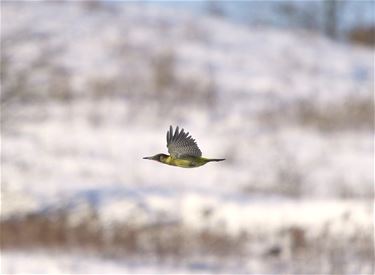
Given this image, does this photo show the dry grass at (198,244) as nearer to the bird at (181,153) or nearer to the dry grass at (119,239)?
the dry grass at (119,239)

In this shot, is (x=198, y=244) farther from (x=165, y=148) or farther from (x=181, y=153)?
(x=181, y=153)

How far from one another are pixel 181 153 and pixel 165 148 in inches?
66.2

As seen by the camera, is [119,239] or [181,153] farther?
[119,239]

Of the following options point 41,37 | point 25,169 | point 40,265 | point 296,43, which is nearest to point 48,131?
point 25,169

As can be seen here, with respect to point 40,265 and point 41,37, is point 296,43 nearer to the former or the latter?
point 41,37

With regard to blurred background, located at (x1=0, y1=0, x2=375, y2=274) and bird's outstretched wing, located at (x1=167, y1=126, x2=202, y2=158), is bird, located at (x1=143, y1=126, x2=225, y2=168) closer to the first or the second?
bird's outstretched wing, located at (x1=167, y1=126, x2=202, y2=158)

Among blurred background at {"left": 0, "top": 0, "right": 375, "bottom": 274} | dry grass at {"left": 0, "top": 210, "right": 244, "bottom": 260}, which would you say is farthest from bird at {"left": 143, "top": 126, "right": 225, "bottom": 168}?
dry grass at {"left": 0, "top": 210, "right": 244, "bottom": 260}

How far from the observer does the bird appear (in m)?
2.21

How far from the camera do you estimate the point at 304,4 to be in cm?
3059

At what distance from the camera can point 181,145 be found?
2.33m

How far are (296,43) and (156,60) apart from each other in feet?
15.8

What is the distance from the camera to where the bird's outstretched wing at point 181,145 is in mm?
2271

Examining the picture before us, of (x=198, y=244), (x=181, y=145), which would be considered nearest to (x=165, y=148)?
(x=181, y=145)

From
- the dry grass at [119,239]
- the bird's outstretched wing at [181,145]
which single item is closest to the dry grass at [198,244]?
the dry grass at [119,239]
